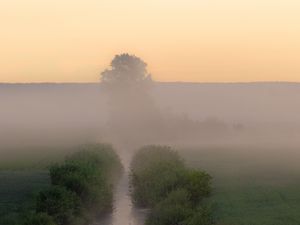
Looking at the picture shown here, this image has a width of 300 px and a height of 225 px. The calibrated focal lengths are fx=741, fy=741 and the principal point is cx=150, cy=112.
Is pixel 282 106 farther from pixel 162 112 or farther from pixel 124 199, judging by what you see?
pixel 124 199

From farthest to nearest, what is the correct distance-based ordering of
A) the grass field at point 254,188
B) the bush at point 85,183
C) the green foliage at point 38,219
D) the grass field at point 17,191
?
the bush at point 85,183 < the grass field at point 17,191 < the grass field at point 254,188 < the green foliage at point 38,219

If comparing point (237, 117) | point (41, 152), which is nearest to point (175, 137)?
point (41, 152)

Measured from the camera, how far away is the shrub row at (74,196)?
38.8 meters

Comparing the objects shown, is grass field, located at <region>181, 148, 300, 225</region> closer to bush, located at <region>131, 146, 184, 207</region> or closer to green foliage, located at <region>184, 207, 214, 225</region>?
green foliage, located at <region>184, 207, 214, 225</region>

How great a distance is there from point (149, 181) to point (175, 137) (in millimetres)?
77157

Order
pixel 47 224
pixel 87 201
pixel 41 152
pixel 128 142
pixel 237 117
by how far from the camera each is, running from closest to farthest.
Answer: pixel 47 224
pixel 87 201
pixel 41 152
pixel 128 142
pixel 237 117

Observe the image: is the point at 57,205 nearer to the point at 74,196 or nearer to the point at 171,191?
the point at 74,196

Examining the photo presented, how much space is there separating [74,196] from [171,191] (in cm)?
569

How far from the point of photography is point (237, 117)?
179125 mm

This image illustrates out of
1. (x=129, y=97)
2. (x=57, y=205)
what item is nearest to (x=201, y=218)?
(x=57, y=205)

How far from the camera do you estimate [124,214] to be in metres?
48.7

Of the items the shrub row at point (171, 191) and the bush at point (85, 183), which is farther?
the bush at point (85, 183)

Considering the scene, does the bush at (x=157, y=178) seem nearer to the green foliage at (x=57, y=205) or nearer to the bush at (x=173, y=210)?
the bush at (x=173, y=210)

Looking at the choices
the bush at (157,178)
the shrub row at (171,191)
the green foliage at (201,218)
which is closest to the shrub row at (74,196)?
the bush at (157,178)
